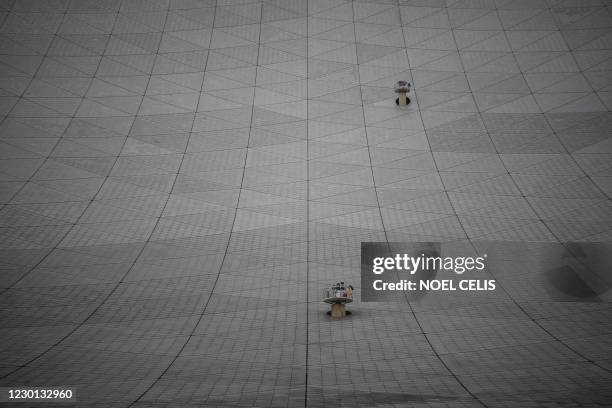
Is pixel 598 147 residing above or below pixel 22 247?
above

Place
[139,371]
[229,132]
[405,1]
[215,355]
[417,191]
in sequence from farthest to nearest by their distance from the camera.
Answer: [405,1], [229,132], [417,191], [215,355], [139,371]

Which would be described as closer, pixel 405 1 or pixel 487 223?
pixel 487 223

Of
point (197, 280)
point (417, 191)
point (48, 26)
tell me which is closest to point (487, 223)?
point (417, 191)

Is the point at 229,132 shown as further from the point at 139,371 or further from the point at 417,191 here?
the point at 139,371

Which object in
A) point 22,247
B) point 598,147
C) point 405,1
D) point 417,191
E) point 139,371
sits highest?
point 405,1

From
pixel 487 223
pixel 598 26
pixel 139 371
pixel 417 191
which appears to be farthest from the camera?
pixel 598 26

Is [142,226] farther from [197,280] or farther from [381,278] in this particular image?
[381,278]

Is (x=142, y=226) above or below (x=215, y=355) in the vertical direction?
above

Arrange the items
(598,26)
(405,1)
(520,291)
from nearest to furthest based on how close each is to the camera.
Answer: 1. (520,291)
2. (598,26)
3. (405,1)

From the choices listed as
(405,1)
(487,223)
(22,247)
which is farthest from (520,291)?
(405,1)
